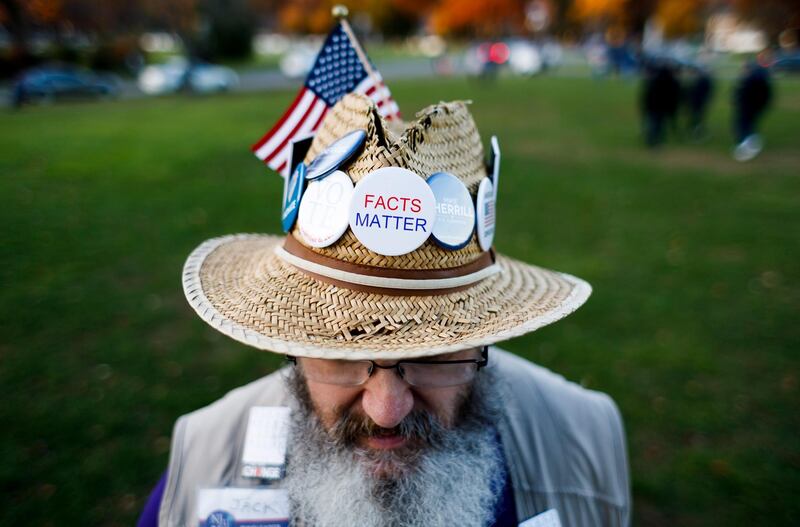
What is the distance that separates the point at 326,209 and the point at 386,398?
0.55m

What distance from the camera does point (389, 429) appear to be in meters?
1.58

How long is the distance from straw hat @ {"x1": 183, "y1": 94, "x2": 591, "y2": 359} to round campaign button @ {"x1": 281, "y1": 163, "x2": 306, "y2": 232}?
43 millimetres

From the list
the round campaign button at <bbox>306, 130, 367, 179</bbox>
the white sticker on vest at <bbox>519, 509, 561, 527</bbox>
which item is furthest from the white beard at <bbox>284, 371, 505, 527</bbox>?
the round campaign button at <bbox>306, 130, 367, 179</bbox>

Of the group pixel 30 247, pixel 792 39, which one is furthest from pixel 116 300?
pixel 792 39

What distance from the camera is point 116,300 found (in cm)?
592

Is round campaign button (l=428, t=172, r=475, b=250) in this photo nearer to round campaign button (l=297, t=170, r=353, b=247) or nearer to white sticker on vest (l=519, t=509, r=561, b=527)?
round campaign button (l=297, t=170, r=353, b=247)

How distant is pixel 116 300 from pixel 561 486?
17.5ft

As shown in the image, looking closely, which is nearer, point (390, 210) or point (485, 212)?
point (390, 210)

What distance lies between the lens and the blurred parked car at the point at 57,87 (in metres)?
20.8

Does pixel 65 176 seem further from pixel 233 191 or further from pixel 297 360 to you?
pixel 297 360

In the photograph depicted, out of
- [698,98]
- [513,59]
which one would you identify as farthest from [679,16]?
[698,98]

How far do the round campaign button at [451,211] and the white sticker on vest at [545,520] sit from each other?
1062 mm

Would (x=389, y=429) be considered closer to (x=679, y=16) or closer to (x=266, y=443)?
(x=266, y=443)

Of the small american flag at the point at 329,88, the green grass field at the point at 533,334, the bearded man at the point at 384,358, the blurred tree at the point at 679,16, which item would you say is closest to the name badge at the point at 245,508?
the bearded man at the point at 384,358
